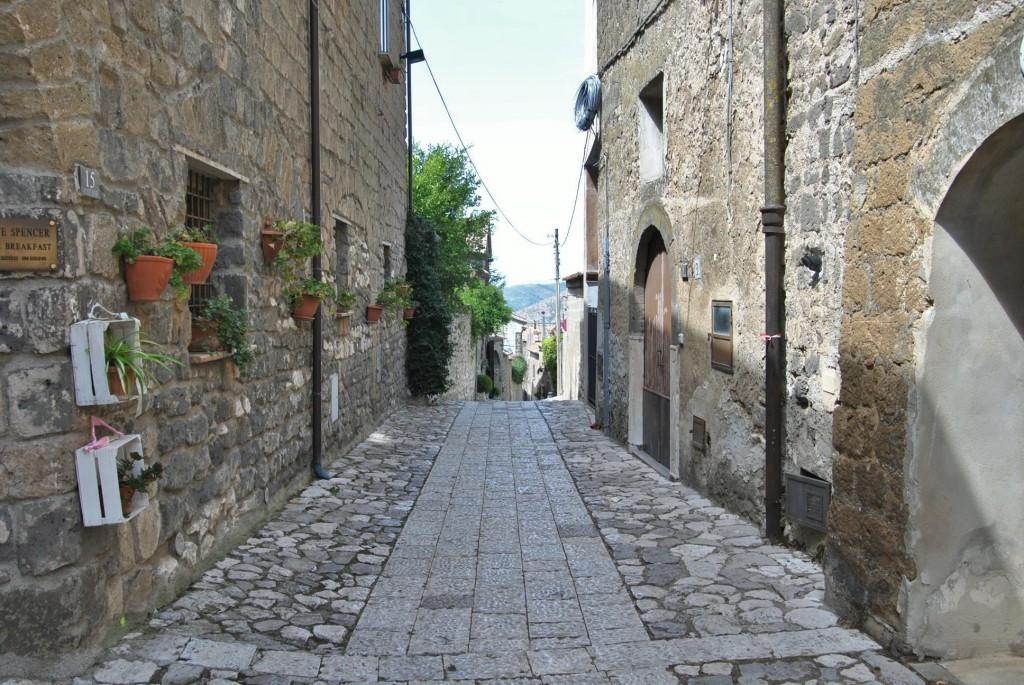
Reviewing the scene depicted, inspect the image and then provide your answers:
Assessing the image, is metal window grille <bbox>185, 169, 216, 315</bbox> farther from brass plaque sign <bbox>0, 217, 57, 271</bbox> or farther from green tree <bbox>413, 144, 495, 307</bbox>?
green tree <bbox>413, 144, 495, 307</bbox>

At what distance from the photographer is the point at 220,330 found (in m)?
4.55

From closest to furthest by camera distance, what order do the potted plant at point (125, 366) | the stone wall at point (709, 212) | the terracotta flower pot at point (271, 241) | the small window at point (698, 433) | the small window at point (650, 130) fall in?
the potted plant at point (125, 366), the stone wall at point (709, 212), the terracotta flower pot at point (271, 241), the small window at point (698, 433), the small window at point (650, 130)

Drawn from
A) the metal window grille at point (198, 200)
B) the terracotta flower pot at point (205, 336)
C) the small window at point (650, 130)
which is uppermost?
the small window at point (650, 130)

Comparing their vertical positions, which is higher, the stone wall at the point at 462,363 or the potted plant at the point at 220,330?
the potted plant at the point at 220,330

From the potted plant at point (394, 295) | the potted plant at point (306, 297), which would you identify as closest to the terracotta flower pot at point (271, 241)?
the potted plant at point (306, 297)

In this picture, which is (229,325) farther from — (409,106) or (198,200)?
(409,106)

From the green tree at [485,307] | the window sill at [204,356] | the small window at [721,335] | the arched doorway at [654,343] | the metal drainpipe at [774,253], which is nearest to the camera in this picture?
the window sill at [204,356]

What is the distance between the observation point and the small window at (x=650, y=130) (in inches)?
308

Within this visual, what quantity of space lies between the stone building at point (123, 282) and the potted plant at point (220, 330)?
118 millimetres

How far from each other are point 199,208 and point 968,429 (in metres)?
4.01

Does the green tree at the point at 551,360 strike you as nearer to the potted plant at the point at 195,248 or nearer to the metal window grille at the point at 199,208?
the metal window grille at the point at 199,208

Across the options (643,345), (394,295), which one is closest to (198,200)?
(643,345)

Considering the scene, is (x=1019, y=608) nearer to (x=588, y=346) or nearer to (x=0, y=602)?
(x=0, y=602)

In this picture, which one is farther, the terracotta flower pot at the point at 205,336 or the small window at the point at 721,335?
the small window at the point at 721,335
